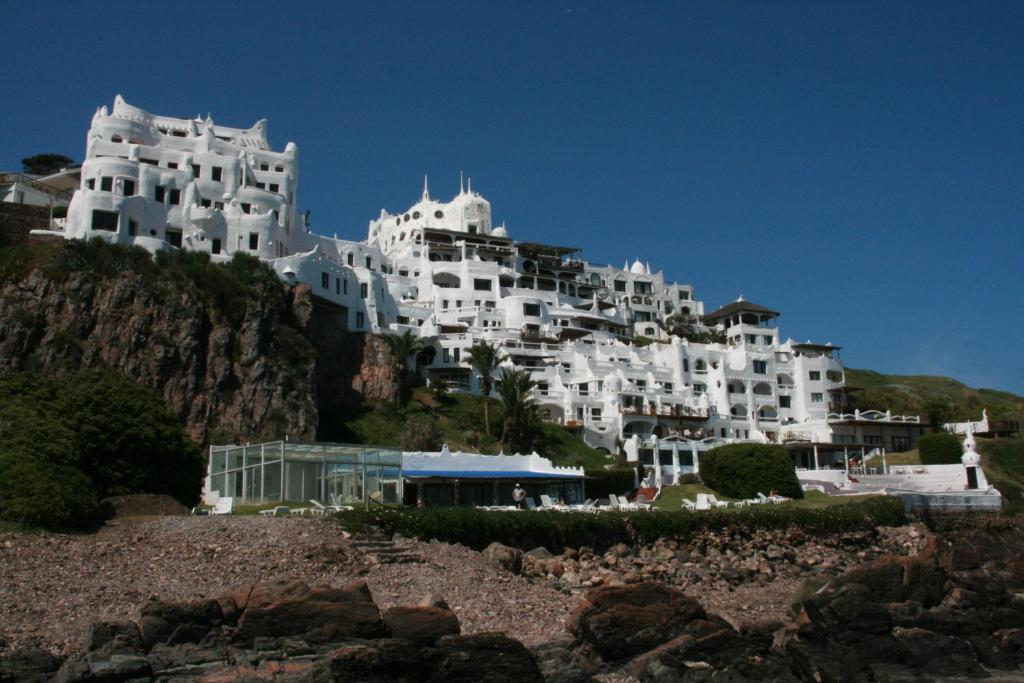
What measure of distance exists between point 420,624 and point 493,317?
70.5m

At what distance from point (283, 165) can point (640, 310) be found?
4942 centimetres

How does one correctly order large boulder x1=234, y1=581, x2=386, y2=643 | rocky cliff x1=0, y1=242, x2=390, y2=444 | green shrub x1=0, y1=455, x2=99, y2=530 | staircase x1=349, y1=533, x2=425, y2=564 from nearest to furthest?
large boulder x1=234, y1=581, x2=386, y2=643, green shrub x1=0, y1=455, x2=99, y2=530, staircase x1=349, y1=533, x2=425, y2=564, rocky cliff x1=0, y1=242, x2=390, y2=444

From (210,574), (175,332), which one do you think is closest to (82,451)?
(210,574)

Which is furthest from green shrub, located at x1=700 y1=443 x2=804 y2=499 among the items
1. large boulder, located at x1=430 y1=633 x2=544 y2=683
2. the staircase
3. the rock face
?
large boulder, located at x1=430 y1=633 x2=544 y2=683

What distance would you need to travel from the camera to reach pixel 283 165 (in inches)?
3187

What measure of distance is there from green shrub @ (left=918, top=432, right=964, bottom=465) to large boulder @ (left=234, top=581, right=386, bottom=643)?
5146cm

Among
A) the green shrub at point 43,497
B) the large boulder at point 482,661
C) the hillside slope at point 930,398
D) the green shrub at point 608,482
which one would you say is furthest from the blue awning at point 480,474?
the hillside slope at point 930,398

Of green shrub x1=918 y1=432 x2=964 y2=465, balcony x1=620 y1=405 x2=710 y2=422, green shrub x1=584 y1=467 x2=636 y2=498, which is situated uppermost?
balcony x1=620 y1=405 x2=710 y2=422

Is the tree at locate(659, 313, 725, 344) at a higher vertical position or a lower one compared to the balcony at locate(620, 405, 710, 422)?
higher

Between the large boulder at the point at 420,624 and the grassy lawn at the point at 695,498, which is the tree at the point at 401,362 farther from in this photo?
the large boulder at the point at 420,624

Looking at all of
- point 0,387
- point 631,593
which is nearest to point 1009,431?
point 631,593

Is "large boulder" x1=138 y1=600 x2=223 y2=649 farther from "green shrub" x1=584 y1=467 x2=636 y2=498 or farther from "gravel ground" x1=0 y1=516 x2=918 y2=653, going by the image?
"green shrub" x1=584 y1=467 x2=636 y2=498

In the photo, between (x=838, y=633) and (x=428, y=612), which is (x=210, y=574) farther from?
(x=838, y=633)

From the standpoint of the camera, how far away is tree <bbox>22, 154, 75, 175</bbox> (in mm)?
98750
